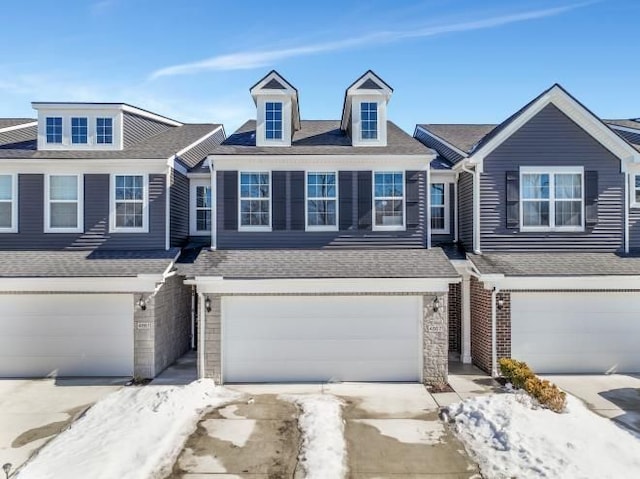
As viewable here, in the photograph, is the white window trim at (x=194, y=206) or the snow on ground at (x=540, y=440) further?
the white window trim at (x=194, y=206)

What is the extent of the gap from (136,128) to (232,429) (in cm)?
1032

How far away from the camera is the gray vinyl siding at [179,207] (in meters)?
12.8

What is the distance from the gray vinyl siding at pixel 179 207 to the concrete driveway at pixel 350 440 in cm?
578

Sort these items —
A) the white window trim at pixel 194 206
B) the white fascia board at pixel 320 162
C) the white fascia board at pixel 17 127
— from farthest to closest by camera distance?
the white fascia board at pixel 17 127 → the white window trim at pixel 194 206 → the white fascia board at pixel 320 162

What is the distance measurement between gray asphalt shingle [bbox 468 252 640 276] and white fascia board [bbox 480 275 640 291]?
124mm

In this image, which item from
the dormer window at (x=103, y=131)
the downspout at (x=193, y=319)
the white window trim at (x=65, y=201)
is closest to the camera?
the white window trim at (x=65, y=201)

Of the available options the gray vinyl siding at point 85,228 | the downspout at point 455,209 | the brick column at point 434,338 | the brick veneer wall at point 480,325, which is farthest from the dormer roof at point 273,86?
the brick veneer wall at point 480,325

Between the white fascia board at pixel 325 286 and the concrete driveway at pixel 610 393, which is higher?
the white fascia board at pixel 325 286

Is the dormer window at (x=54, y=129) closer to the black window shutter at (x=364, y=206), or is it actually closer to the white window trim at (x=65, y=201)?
the white window trim at (x=65, y=201)

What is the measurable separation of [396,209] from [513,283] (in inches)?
147

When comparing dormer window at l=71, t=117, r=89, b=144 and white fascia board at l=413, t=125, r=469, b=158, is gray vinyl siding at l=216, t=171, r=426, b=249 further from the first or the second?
dormer window at l=71, t=117, r=89, b=144

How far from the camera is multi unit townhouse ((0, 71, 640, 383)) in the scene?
1084cm

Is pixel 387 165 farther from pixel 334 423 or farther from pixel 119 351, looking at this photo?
pixel 119 351

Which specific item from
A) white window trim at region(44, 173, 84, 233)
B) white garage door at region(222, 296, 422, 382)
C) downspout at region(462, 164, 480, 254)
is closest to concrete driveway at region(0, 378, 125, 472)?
white garage door at region(222, 296, 422, 382)
